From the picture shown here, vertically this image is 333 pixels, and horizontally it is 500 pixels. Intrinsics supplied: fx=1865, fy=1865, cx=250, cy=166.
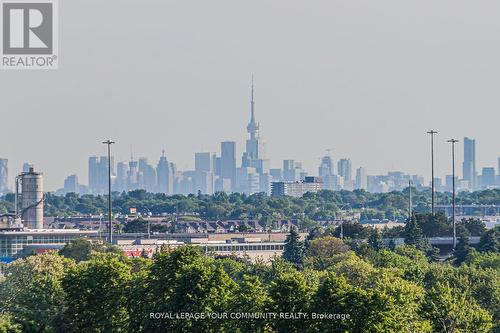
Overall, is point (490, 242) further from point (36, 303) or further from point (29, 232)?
point (36, 303)

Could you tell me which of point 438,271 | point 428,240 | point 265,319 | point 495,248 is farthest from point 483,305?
point 428,240

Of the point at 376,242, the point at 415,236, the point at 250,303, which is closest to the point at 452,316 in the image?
the point at 250,303

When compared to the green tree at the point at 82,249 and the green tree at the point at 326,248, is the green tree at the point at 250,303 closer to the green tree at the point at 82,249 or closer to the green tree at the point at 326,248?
the green tree at the point at 82,249

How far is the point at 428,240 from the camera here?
500ft

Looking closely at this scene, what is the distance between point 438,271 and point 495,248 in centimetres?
3894

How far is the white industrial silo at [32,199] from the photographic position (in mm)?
176562

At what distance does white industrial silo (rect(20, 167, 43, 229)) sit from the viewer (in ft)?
579

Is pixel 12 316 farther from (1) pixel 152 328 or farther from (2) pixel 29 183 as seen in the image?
(2) pixel 29 183

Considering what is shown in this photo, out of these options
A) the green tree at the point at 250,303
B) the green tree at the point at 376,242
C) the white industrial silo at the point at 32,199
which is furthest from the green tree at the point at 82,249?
the green tree at the point at 250,303

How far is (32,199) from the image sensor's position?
589ft

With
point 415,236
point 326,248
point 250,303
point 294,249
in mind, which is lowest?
point 294,249

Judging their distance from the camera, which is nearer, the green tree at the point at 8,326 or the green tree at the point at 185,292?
the green tree at the point at 8,326

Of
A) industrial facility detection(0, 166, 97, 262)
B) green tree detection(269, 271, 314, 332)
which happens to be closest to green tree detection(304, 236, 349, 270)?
industrial facility detection(0, 166, 97, 262)

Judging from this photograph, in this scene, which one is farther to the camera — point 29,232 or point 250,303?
point 29,232
